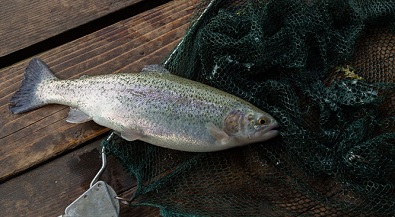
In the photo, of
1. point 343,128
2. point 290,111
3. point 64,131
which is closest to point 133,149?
point 64,131

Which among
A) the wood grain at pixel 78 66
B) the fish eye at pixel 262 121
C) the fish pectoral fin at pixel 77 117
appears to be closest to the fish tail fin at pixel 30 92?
the wood grain at pixel 78 66

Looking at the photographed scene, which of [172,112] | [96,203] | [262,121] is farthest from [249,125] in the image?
[96,203]

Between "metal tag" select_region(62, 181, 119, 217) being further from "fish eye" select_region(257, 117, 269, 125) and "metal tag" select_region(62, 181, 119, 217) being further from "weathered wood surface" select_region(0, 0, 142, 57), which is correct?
"weathered wood surface" select_region(0, 0, 142, 57)

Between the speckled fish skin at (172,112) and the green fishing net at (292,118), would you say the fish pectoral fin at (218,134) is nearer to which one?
the speckled fish skin at (172,112)

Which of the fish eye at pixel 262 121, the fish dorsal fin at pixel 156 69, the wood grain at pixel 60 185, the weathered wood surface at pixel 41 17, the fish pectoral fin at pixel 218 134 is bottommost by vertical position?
the wood grain at pixel 60 185

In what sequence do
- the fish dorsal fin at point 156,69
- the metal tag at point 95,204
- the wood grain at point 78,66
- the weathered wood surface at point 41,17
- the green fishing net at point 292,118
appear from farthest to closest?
the weathered wood surface at point 41,17, the wood grain at point 78,66, the fish dorsal fin at point 156,69, the metal tag at point 95,204, the green fishing net at point 292,118

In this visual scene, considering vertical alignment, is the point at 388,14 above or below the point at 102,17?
above

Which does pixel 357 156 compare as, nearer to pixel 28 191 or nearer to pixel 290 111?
pixel 290 111
